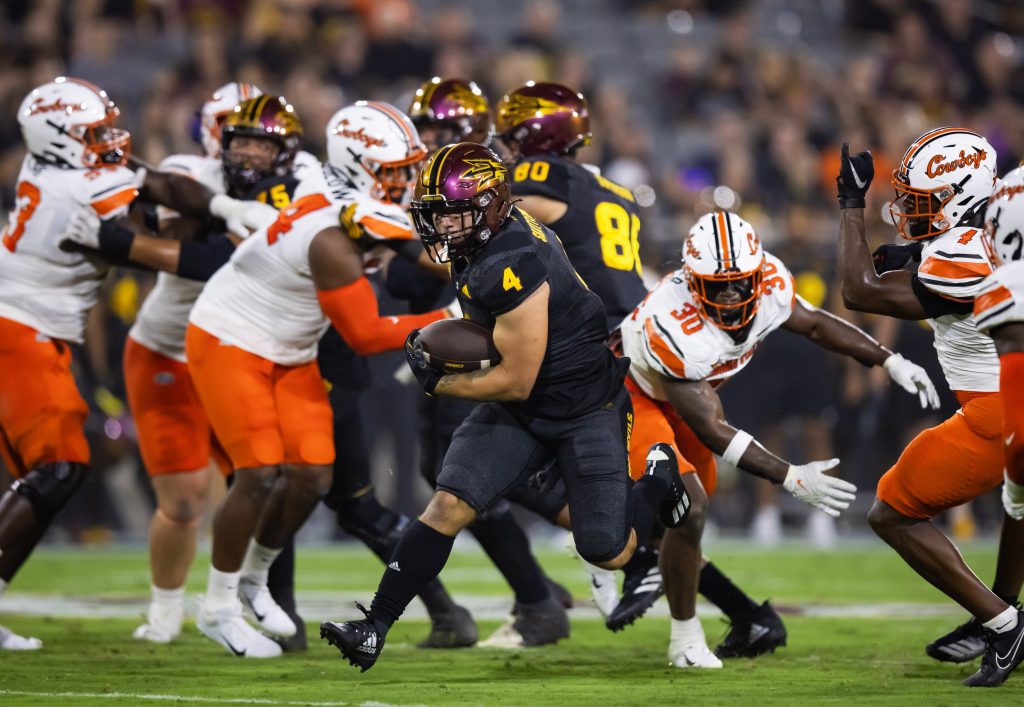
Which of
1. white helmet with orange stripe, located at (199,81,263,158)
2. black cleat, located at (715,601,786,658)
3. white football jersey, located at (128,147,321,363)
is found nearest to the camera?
black cleat, located at (715,601,786,658)

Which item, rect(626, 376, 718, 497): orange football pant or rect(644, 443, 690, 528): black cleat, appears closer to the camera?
rect(644, 443, 690, 528): black cleat

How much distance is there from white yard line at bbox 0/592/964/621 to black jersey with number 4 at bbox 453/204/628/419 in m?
2.38

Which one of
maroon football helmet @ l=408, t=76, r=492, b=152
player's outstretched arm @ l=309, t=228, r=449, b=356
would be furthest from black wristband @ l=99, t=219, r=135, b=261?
maroon football helmet @ l=408, t=76, r=492, b=152

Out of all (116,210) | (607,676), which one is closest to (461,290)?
(607,676)

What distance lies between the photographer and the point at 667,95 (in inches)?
557

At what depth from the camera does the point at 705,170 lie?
42.4ft

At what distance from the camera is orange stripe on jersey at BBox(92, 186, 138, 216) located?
20.3ft

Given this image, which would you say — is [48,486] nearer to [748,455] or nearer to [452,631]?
[452,631]

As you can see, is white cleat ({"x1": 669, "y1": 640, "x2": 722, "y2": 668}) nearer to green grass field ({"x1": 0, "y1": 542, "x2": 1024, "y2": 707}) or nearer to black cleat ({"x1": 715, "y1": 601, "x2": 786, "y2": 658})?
green grass field ({"x1": 0, "y1": 542, "x2": 1024, "y2": 707})

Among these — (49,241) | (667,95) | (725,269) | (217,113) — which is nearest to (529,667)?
(725,269)

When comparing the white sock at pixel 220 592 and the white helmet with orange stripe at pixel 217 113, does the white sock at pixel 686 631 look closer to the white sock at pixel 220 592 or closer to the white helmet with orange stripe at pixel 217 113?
the white sock at pixel 220 592

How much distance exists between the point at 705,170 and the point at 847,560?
4.25m

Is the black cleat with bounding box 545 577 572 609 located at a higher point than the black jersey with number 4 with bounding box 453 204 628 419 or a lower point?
lower

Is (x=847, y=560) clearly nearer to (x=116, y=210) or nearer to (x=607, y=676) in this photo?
(x=607, y=676)
